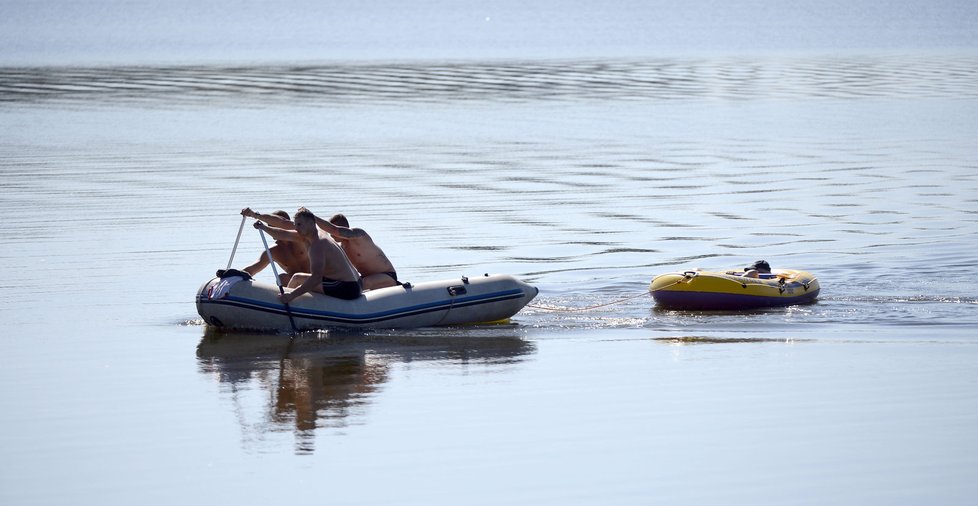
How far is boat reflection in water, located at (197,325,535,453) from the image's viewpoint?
10359 millimetres

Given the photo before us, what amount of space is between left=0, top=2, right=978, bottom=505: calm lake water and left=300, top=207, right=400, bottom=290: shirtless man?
0.66 m

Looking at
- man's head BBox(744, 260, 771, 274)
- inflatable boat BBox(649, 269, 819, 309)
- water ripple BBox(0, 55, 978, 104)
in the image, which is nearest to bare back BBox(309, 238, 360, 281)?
inflatable boat BBox(649, 269, 819, 309)

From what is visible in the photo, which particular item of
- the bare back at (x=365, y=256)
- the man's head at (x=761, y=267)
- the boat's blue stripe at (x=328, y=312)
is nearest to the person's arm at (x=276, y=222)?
the bare back at (x=365, y=256)

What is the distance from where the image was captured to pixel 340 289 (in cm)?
1340

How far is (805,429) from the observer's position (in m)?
9.70

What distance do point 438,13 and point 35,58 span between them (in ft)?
190

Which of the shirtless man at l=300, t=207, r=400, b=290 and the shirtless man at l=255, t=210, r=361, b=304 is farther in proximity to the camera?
the shirtless man at l=300, t=207, r=400, b=290

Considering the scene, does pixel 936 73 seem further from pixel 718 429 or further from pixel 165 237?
pixel 718 429

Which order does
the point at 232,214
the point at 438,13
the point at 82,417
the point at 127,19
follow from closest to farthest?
the point at 82,417
the point at 232,214
the point at 127,19
the point at 438,13

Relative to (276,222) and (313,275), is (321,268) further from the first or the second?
(276,222)

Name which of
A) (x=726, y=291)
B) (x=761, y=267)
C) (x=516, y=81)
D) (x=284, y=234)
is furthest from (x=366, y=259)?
(x=516, y=81)

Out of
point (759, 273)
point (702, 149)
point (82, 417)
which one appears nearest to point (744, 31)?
point (702, 149)

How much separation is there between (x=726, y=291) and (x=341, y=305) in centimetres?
365

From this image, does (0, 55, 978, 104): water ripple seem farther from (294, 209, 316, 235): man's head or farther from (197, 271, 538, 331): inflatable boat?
(294, 209, 316, 235): man's head
